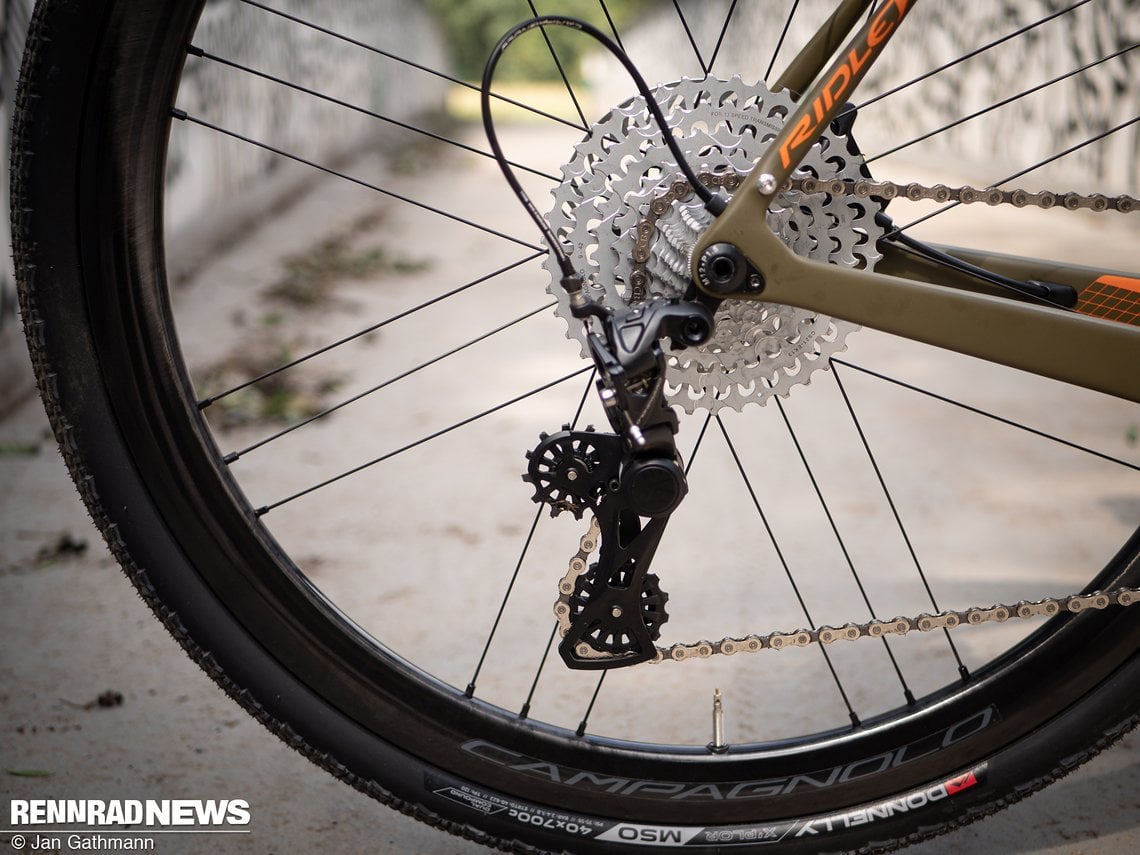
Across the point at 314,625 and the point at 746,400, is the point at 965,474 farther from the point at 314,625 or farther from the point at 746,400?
the point at 314,625

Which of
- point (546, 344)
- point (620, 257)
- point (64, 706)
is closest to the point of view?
point (620, 257)

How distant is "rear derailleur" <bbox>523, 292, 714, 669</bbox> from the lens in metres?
1.05

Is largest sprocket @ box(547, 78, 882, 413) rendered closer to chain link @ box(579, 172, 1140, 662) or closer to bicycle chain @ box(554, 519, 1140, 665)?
chain link @ box(579, 172, 1140, 662)

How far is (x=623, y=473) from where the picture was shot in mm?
1079

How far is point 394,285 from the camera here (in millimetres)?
5000

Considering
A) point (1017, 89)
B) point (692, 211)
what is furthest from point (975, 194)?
point (1017, 89)

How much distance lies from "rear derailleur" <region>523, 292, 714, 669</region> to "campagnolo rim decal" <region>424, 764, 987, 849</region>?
19 cm

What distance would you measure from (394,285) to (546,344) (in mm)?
1383

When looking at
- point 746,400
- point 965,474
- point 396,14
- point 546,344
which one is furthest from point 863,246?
point 396,14

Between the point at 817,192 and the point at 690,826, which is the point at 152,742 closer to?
the point at 690,826

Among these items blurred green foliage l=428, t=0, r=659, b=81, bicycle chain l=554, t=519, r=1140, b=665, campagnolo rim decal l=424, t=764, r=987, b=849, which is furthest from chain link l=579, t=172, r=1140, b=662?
blurred green foliage l=428, t=0, r=659, b=81

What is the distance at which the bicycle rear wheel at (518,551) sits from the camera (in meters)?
1.10

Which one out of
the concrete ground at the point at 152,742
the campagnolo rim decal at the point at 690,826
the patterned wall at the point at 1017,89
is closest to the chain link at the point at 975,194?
the campagnolo rim decal at the point at 690,826

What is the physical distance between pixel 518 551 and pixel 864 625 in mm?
1206
